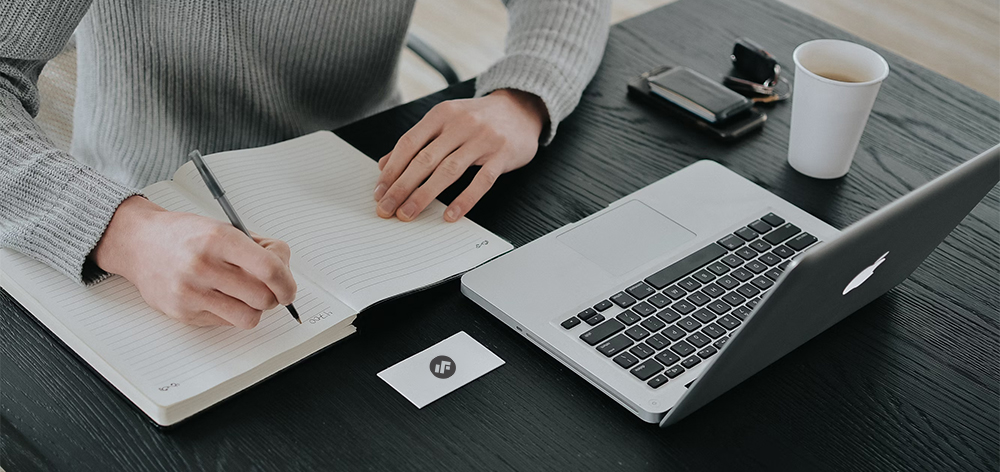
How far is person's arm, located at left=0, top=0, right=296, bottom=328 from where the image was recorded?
0.73 m

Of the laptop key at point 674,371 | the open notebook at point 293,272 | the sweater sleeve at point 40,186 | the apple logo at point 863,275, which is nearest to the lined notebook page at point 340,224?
the open notebook at point 293,272

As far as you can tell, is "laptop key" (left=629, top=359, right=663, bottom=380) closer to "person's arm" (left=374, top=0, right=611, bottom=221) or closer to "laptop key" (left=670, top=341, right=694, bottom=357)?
"laptop key" (left=670, top=341, right=694, bottom=357)

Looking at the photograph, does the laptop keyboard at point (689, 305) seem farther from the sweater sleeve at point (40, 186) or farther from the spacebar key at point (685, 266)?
the sweater sleeve at point (40, 186)

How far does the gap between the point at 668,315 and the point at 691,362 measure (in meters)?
0.06

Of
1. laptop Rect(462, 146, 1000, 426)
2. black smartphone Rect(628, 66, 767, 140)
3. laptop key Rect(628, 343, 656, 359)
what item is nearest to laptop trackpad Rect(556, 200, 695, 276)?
laptop Rect(462, 146, 1000, 426)

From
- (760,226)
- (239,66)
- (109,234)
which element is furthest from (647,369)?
(239,66)

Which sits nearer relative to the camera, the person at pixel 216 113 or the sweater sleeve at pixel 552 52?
the person at pixel 216 113

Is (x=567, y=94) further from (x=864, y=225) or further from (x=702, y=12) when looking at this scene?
(x=864, y=225)

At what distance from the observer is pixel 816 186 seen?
101cm

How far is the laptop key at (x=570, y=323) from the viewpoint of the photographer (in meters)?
0.76

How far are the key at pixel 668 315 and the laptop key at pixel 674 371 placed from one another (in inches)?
2.2

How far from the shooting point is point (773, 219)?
3.01 ft

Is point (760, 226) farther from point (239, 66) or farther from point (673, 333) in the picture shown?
point (239, 66)

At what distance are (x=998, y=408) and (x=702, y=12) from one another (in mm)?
797
